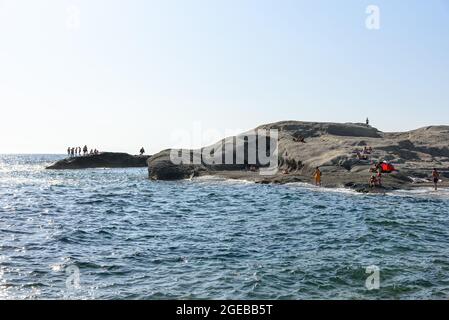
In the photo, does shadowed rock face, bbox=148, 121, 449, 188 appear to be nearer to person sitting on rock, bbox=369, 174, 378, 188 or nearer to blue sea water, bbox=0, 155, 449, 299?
person sitting on rock, bbox=369, 174, 378, 188

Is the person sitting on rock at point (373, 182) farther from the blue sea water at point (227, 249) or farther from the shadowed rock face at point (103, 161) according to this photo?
the shadowed rock face at point (103, 161)

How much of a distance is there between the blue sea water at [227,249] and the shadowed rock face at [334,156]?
12.5 m

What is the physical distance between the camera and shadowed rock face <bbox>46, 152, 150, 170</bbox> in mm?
89688

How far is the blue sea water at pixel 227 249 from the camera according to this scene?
13.0m

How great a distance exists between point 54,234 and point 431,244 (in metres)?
15.8

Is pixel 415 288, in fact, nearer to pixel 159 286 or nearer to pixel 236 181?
pixel 159 286

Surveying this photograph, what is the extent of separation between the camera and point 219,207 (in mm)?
30984

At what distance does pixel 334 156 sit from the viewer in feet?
163

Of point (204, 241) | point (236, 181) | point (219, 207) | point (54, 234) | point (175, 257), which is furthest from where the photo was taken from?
point (236, 181)

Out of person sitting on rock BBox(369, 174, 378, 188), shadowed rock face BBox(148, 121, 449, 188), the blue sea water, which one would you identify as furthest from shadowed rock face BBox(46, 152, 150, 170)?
person sitting on rock BBox(369, 174, 378, 188)

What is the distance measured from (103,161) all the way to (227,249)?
79.9 metres

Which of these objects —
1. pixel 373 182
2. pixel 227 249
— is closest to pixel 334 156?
pixel 373 182

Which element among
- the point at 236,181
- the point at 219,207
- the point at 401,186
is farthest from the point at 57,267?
the point at 236,181

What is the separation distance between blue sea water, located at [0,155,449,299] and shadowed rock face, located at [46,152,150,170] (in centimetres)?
5761
